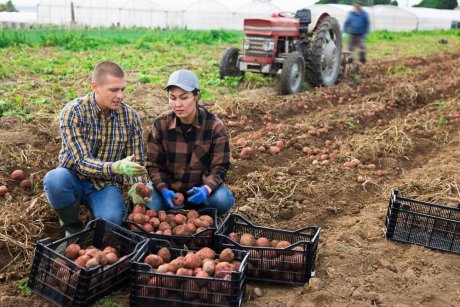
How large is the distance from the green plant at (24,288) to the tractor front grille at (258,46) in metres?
7.39

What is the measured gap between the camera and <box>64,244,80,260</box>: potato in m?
3.54

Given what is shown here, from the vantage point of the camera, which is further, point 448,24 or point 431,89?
point 448,24

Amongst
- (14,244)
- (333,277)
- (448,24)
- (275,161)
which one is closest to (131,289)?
(14,244)

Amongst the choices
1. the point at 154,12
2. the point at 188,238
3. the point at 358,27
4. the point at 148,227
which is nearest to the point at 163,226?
the point at 148,227

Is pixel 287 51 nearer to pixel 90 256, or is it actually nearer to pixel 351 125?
pixel 351 125

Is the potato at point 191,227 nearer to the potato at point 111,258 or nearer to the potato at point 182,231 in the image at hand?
the potato at point 182,231

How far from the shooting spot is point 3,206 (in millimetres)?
4715

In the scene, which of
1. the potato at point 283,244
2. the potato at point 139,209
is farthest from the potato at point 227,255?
the potato at point 139,209

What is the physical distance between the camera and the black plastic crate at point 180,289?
3.32 meters

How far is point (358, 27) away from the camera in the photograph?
528 inches

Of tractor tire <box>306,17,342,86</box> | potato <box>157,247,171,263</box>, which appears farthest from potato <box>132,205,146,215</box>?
tractor tire <box>306,17,342,86</box>

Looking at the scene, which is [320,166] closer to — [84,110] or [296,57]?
[84,110]

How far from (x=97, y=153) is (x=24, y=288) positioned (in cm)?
114

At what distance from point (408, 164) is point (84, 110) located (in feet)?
14.1
